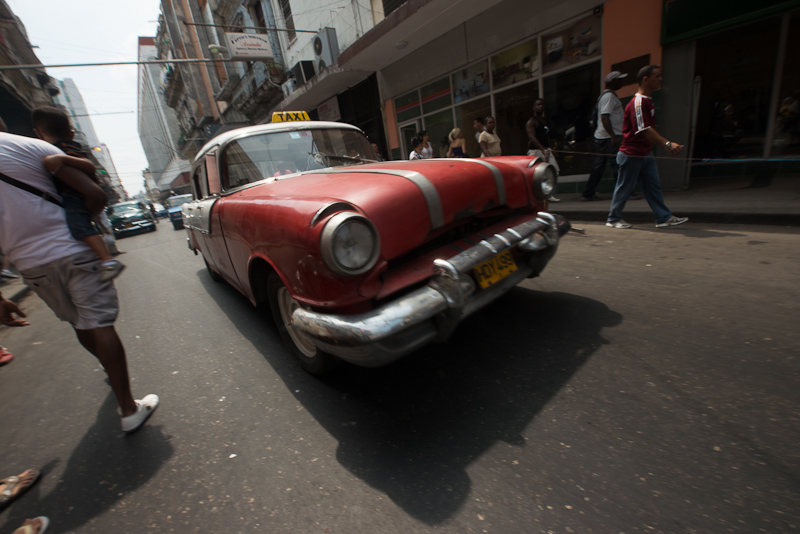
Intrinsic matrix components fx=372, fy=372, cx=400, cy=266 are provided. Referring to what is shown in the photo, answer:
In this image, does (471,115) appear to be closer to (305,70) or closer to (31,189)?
(305,70)

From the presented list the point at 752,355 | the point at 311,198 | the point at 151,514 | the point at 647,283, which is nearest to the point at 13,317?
the point at 151,514

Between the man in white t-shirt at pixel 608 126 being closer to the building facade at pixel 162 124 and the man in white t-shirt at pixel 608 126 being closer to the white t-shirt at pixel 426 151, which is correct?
the white t-shirt at pixel 426 151

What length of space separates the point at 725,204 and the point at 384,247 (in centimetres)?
534

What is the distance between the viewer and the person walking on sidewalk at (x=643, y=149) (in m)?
4.17

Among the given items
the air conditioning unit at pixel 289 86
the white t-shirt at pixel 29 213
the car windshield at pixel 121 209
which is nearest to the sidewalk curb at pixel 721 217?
the white t-shirt at pixel 29 213

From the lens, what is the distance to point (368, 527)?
4.35 ft

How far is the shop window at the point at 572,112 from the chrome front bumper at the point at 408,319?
20.6 ft

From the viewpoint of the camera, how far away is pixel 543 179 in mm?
2486

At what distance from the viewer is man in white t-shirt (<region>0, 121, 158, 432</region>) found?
5.82ft

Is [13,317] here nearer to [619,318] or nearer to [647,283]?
[619,318]

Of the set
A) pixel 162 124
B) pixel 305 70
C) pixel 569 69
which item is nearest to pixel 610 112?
pixel 569 69

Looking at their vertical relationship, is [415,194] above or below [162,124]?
below

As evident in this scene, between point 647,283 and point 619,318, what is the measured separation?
778 mm

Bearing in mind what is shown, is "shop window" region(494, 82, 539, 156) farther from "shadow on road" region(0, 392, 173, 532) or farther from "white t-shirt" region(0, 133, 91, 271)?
"shadow on road" region(0, 392, 173, 532)
